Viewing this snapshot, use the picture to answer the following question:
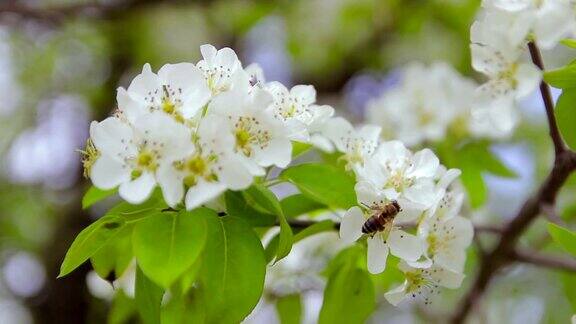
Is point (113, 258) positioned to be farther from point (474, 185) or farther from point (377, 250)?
point (474, 185)

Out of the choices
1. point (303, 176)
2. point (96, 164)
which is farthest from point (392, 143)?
point (96, 164)

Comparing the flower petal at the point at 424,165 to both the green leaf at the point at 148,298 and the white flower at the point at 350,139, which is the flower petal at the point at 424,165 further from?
the green leaf at the point at 148,298

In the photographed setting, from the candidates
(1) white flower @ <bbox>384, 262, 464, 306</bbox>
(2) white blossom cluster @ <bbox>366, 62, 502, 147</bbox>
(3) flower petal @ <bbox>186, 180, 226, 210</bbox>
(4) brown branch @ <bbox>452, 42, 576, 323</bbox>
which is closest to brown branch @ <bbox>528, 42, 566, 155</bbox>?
(4) brown branch @ <bbox>452, 42, 576, 323</bbox>

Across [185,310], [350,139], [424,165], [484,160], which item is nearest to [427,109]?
[484,160]

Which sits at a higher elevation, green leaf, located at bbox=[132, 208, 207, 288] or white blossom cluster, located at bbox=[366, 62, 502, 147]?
green leaf, located at bbox=[132, 208, 207, 288]

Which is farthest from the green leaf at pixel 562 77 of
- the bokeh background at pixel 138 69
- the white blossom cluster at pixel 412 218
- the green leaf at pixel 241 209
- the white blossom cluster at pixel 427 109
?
the bokeh background at pixel 138 69

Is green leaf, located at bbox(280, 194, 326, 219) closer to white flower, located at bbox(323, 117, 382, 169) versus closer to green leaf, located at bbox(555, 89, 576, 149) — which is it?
white flower, located at bbox(323, 117, 382, 169)
